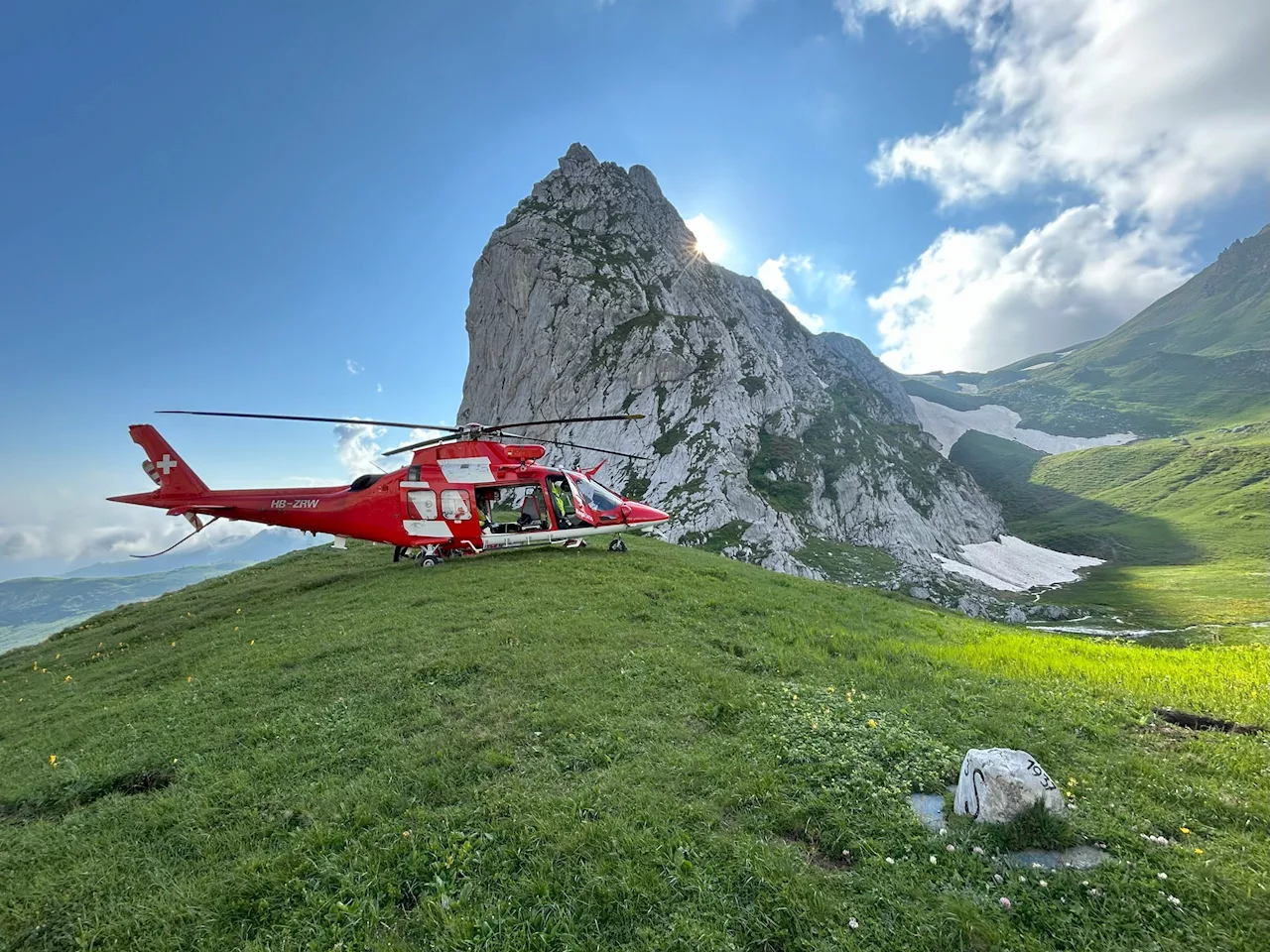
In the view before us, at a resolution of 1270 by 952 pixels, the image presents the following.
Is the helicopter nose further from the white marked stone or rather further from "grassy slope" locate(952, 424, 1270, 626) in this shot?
"grassy slope" locate(952, 424, 1270, 626)

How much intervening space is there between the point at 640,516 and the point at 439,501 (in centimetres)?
842

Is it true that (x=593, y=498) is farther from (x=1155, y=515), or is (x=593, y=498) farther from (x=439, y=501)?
(x=1155, y=515)

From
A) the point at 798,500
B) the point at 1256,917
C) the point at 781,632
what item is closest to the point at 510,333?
the point at 798,500

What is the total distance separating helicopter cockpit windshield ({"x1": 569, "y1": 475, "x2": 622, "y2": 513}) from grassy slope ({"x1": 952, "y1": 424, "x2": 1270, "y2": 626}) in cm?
7489

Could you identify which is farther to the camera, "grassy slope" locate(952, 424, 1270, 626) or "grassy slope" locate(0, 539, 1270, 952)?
"grassy slope" locate(952, 424, 1270, 626)

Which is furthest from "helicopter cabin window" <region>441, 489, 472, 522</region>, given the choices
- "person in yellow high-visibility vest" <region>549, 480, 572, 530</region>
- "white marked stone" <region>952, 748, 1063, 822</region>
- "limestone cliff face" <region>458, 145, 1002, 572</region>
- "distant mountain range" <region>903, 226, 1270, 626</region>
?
"distant mountain range" <region>903, 226, 1270, 626</region>

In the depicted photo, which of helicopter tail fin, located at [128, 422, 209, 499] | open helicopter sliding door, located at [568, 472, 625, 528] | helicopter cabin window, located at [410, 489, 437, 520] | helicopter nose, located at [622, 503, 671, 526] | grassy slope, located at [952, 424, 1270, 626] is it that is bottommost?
grassy slope, located at [952, 424, 1270, 626]

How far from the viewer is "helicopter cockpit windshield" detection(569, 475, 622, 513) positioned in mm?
22188

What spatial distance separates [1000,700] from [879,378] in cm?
20305

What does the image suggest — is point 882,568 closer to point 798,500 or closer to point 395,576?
point 798,500

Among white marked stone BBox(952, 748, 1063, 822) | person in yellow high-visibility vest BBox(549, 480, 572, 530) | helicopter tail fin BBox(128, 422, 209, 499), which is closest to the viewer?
white marked stone BBox(952, 748, 1063, 822)

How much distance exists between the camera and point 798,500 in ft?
284

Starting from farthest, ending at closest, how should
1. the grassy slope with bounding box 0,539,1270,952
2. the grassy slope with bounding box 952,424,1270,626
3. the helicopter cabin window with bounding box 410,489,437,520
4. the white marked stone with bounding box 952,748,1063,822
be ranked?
1. the grassy slope with bounding box 952,424,1270,626
2. the helicopter cabin window with bounding box 410,489,437,520
3. the white marked stone with bounding box 952,748,1063,822
4. the grassy slope with bounding box 0,539,1270,952

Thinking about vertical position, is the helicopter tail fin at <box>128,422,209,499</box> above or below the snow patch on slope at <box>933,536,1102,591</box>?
above
